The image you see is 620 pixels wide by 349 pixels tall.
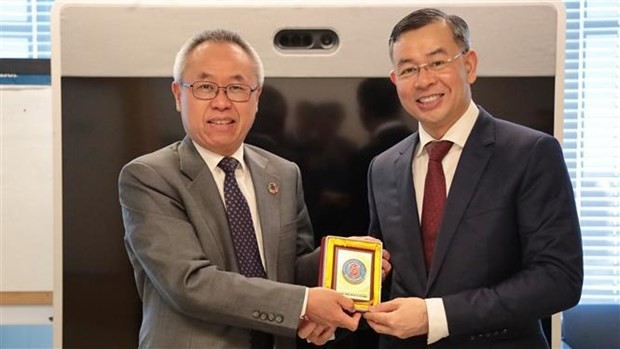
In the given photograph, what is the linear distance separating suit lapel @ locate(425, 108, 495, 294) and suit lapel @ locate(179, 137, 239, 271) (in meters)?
0.51

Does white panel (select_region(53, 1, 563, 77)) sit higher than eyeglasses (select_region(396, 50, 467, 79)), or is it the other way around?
white panel (select_region(53, 1, 563, 77))

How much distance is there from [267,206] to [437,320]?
529 millimetres

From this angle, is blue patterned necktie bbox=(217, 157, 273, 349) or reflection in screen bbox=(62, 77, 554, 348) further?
reflection in screen bbox=(62, 77, 554, 348)

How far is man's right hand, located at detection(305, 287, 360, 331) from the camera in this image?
5.31 feet

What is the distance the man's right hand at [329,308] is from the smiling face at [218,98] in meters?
0.46

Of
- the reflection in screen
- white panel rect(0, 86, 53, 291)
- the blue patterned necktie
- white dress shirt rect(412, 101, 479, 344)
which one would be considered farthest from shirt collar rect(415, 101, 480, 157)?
white panel rect(0, 86, 53, 291)

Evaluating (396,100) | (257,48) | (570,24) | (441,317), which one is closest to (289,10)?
(257,48)

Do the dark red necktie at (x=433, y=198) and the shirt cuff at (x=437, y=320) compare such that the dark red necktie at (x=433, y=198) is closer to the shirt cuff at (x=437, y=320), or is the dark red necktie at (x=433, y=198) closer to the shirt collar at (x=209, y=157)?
the shirt cuff at (x=437, y=320)

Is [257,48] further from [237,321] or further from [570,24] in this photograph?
[570,24]

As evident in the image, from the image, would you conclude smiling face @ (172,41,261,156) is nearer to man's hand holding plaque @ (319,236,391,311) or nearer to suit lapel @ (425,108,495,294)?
man's hand holding plaque @ (319,236,391,311)

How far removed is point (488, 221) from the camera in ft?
5.32

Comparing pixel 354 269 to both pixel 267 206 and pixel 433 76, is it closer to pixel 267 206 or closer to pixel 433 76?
pixel 267 206

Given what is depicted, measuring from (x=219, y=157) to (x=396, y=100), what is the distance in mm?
701

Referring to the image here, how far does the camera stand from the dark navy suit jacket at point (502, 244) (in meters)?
1.58
